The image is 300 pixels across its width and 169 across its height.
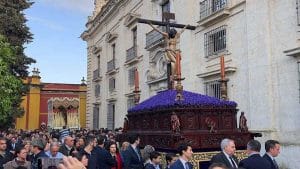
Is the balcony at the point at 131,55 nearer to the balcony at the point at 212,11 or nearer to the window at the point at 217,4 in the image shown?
the balcony at the point at 212,11

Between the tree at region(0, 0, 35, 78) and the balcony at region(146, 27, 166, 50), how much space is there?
760 cm

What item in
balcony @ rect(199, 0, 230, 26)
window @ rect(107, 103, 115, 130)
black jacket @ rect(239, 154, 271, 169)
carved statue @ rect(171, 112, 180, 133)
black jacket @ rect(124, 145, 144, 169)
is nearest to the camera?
black jacket @ rect(239, 154, 271, 169)

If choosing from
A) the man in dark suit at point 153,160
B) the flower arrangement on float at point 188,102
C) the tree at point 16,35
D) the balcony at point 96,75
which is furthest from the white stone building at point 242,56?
the balcony at point 96,75

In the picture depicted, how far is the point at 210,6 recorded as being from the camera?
13930 millimetres

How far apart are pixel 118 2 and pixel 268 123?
612 inches

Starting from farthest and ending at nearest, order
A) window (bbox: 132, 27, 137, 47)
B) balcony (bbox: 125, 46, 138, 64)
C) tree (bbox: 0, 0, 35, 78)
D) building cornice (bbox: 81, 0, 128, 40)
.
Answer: building cornice (bbox: 81, 0, 128, 40) < window (bbox: 132, 27, 137, 47) < tree (bbox: 0, 0, 35, 78) < balcony (bbox: 125, 46, 138, 64)

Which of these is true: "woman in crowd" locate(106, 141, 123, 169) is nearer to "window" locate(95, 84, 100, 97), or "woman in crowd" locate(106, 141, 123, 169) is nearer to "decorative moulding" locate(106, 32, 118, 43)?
"decorative moulding" locate(106, 32, 118, 43)

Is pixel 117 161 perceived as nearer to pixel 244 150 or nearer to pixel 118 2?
pixel 244 150

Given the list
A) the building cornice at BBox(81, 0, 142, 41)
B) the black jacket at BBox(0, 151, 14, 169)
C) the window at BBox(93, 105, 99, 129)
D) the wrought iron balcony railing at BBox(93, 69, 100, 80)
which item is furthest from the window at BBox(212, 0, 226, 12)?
the window at BBox(93, 105, 99, 129)

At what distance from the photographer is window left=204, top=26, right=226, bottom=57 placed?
13320 millimetres

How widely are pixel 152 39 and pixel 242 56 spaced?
7.17 m

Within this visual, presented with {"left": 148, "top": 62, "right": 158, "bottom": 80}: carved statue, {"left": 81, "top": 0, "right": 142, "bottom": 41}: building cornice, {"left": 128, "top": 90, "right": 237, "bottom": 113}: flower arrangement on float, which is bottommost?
{"left": 128, "top": 90, "right": 237, "bottom": 113}: flower arrangement on float

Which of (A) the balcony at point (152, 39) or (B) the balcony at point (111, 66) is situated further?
(B) the balcony at point (111, 66)

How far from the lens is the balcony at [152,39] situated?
1764 cm
